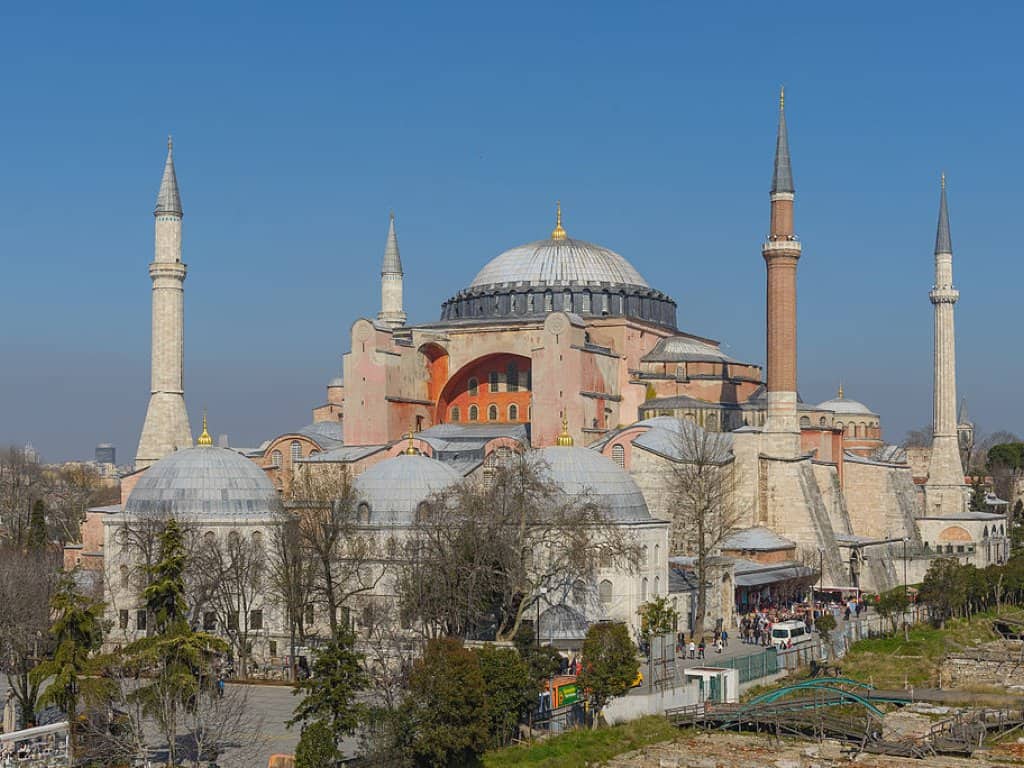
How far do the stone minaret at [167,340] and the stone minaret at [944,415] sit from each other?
22.5 m

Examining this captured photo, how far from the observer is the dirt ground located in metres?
19.9

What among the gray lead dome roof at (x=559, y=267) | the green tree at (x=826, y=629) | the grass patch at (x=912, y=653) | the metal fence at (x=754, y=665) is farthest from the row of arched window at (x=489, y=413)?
the metal fence at (x=754, y=665)

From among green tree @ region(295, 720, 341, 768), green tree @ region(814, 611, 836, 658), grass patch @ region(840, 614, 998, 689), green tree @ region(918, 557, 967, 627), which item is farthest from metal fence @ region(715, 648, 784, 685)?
green tree @ region(295, 720, 341, 768)

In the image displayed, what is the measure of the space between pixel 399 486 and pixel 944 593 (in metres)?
11.9

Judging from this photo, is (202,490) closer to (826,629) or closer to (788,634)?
(788,634)

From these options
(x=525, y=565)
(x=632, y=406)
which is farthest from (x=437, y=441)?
(x=525, y=565)

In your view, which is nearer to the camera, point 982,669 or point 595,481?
point 982,669

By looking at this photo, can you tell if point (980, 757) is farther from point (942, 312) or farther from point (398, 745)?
point (942, 312)

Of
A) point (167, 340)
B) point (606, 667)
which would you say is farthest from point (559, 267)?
point (606, 667)

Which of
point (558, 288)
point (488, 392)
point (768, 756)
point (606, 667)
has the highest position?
point (558, 288)

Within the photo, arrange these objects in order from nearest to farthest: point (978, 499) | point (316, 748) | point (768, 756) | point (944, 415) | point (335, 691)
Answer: point (316, 748) → point (335, 691) → point (768, 756) → point (944, 415) → point (978, 499)

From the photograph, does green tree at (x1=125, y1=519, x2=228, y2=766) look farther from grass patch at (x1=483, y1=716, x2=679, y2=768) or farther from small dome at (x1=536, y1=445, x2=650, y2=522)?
small dome at (x1=536, y1=445, x2=650, y2=522)

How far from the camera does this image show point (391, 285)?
47469mm

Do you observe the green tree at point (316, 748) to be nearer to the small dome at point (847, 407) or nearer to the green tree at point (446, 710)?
the green tree at point (446, 710)
